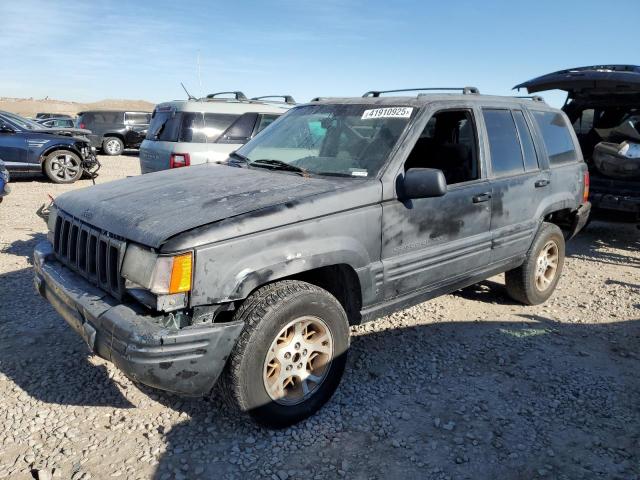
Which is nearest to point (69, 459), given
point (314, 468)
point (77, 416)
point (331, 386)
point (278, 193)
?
point (77, 416)

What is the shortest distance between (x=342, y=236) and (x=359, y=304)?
519 millimetres

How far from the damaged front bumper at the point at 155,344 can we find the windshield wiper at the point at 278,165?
1346mm

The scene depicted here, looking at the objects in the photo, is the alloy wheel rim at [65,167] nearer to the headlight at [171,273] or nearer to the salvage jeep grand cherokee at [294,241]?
the salvage jeep grand cherokee at [294,241]

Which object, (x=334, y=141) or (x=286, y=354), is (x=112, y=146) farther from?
(x=286, y=354)

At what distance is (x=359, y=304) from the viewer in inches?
130

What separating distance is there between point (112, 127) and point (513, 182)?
19143 mm

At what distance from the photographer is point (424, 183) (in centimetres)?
318

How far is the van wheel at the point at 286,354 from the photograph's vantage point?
2.72 m

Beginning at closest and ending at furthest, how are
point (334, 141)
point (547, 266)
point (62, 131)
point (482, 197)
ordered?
point (334, 141)
point (482, 197)
point (547, 266)
point (62, 131)

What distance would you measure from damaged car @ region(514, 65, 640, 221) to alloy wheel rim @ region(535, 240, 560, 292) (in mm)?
2237

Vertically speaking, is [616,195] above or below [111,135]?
below

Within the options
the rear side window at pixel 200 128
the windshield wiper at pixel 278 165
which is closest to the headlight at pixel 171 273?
the windshield wiper at pixel 278 165

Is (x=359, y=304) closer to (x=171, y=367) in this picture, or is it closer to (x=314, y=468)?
(x=314, y=468)

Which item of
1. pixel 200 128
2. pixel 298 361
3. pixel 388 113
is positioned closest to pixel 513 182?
pixel 388 113
